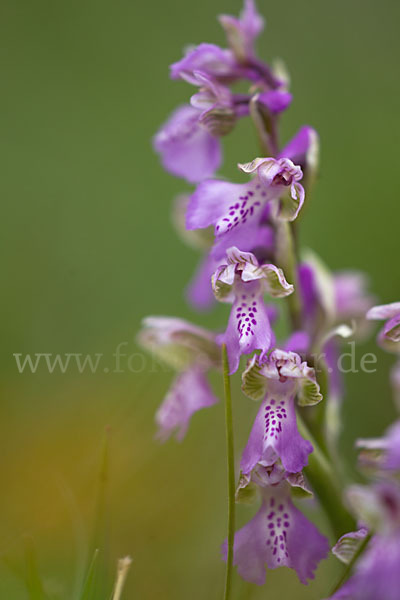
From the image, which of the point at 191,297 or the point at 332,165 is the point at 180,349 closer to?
the point at 191,297

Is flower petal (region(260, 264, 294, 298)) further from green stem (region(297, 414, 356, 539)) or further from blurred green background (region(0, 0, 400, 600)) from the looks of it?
blurred green background (region(0, 0, 400, 600))

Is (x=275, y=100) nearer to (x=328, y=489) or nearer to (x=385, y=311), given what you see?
(x=385, y=311)

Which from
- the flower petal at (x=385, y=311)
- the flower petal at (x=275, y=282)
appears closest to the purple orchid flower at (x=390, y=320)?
the flower petal at (x=385, y=311)

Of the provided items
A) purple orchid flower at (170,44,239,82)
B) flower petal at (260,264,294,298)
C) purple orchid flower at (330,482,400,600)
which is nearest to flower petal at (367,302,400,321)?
flower petal at (260,264,294,298)

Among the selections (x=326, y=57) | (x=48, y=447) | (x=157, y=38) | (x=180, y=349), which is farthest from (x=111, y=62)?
(x=180, y=349)

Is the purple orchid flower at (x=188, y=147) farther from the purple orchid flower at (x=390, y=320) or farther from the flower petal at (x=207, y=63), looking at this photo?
the purple orchid flower at (x=390, y=320)

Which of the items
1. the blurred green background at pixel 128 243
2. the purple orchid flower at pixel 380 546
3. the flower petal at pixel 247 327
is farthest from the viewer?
the blurred green background at pixel 128 243

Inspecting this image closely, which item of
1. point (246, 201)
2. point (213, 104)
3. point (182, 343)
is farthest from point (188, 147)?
point (182, 343)
